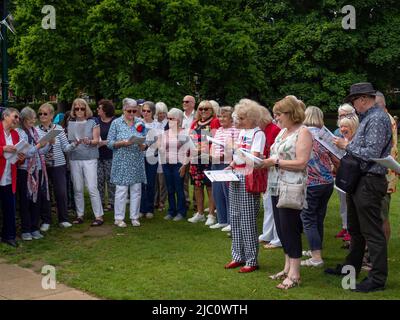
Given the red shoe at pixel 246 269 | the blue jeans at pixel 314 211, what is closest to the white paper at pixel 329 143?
the blue jeans at pixel 314 211

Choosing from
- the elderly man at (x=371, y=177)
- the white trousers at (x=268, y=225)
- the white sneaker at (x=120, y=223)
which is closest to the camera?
the elderly man at (x=371, y=177)

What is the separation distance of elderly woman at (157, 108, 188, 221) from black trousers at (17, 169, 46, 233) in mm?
1976

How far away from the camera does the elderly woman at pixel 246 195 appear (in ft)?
19.4

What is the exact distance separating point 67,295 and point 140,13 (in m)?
20.6

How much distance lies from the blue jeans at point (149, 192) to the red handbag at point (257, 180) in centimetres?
362

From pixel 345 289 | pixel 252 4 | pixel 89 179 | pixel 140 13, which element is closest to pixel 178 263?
pixel 345 289

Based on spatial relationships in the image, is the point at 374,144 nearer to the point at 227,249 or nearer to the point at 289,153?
the point at 289,153

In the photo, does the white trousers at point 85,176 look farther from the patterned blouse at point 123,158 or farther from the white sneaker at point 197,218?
the white sneaker at point 197,218

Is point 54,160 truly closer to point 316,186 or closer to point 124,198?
point 124,198

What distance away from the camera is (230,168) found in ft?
21.1

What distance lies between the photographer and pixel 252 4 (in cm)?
2819

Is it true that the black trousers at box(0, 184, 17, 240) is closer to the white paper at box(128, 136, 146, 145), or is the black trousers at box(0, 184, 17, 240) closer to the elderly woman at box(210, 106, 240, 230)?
the white paper at box(128, 136, 146, 145)

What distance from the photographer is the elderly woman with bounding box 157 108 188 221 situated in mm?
8656

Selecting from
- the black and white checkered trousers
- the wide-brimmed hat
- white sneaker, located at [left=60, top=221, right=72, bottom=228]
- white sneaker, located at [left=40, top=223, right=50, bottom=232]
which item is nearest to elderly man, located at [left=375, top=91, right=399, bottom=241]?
the wide-brimmed hat
